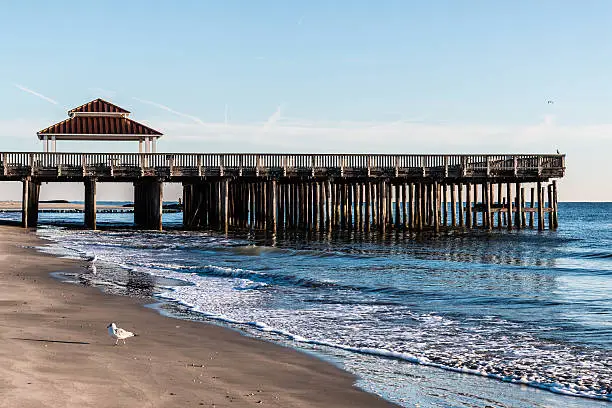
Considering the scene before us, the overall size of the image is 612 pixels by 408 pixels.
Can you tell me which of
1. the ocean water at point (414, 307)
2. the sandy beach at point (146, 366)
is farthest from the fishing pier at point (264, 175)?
the sandy beach at point (146, 366)

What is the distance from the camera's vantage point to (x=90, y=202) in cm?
4197

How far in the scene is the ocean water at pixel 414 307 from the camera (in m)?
8.65

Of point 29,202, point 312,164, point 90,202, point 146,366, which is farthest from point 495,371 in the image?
point 29,202

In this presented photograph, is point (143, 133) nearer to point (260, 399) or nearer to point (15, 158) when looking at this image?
point (15, 158)

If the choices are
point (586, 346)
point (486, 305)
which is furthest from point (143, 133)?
point (586, 346)

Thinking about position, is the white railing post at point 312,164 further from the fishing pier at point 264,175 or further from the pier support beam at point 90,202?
the pier support beam at point 90,202

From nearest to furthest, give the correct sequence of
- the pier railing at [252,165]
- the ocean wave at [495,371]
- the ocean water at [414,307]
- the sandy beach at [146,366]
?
the sandy beach at [146,366], the ocean wave at [495,371], the ocean water at [414,307], the pier railing at [252,165]

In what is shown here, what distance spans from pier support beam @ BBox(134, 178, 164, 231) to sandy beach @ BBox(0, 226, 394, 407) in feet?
97.4

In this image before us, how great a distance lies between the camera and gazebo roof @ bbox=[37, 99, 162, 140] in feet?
144

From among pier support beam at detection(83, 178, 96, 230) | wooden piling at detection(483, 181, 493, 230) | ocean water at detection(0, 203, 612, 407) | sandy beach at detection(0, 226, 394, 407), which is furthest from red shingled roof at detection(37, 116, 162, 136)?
sandy beach at detection(0, 226, 394, 407)

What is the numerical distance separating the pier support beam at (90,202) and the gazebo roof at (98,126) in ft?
11.7

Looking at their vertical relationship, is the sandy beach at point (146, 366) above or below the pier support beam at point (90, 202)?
below

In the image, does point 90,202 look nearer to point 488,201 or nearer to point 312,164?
point 312,164

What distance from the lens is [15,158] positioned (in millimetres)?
40844
